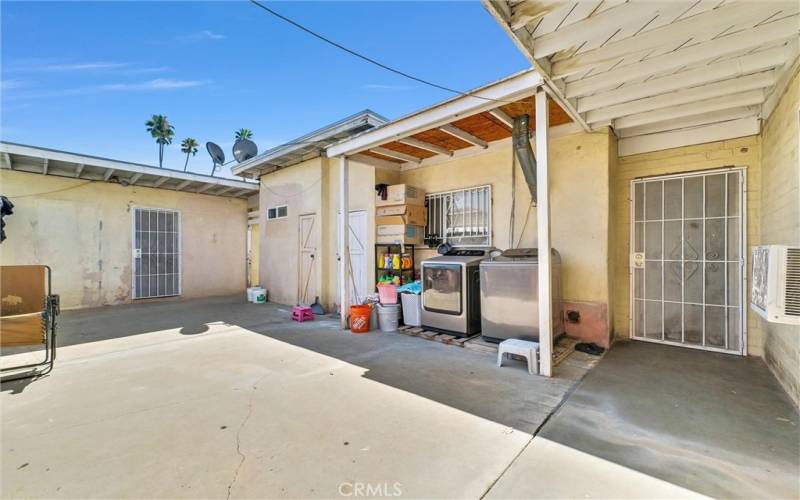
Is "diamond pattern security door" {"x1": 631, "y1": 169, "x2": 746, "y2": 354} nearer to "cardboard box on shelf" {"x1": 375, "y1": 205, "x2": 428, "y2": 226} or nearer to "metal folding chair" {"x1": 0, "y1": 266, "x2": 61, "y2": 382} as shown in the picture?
"cardboard box on shelf" {"x1": 375, "y1": 205, "x2": 428, "y2": 226}

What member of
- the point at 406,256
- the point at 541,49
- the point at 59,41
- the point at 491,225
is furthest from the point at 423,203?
the point at 59,41

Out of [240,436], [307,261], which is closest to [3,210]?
[307,261]

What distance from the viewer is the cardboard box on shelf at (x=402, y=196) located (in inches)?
216

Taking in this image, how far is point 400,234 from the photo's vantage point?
5547 mm

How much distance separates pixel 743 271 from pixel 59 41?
384 inches

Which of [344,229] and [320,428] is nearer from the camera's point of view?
[320,428]

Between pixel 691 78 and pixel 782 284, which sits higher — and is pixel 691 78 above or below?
above

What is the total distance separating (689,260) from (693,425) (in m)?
2.71

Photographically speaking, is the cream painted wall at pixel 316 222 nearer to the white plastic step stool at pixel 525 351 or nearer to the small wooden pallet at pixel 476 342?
the small wooden pallet at pixel 476 342

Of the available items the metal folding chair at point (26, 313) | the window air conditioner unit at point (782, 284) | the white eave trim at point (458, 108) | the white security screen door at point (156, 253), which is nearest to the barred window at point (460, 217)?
the white eave trim at point (458, 108)

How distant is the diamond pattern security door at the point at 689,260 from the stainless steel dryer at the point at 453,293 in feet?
7.12

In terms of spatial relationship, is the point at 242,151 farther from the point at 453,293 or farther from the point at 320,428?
the point at 320,428

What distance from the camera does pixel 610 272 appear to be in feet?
13.6

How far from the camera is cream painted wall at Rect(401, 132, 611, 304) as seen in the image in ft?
13.4
